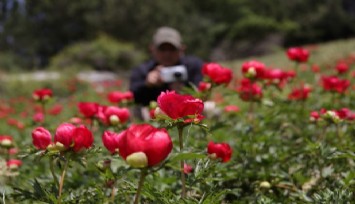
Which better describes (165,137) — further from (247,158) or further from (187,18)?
(187,18)

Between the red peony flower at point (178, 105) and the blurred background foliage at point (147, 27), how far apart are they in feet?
58.1

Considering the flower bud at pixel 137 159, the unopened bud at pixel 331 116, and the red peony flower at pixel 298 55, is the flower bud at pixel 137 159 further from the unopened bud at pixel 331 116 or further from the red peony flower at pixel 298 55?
the red peony flower at pixel 298 55

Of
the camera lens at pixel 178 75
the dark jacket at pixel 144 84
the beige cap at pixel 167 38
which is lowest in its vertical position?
the dark jacket at pixel 144 84

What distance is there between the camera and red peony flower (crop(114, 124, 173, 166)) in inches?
31.1

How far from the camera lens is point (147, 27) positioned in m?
24.0

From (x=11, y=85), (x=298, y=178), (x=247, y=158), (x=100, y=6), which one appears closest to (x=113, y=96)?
(x=247, y=158)

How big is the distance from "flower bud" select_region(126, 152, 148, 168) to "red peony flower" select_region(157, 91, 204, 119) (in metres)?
0.22

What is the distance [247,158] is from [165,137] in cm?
112

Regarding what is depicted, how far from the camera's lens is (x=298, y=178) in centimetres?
155

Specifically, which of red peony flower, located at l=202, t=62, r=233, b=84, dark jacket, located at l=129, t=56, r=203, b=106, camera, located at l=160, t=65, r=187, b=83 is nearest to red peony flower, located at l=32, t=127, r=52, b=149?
red peony flower, located at l=202, t=62, r=233, b=84

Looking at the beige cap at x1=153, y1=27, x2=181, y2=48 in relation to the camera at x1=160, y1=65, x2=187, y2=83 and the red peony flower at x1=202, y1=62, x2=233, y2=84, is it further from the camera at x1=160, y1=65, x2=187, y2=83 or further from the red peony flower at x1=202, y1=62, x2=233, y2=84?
the red peony flower at x1=202, y1=62, x2=233, y2=84

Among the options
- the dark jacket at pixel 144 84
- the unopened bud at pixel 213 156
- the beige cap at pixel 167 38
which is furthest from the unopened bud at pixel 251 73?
the beige cap at pixel 167 38

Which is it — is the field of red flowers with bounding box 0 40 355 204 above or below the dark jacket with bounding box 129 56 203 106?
above

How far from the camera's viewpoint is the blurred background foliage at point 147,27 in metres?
22.3
